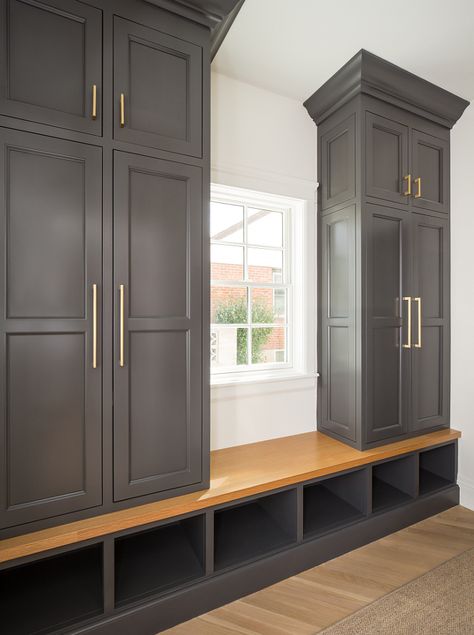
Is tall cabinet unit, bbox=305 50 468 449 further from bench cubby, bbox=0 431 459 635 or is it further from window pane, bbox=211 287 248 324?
window pane, bbox=211 287 248 324

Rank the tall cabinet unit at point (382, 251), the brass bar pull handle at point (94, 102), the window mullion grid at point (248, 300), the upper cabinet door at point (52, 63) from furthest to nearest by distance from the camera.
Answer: the window mullion grid at point (248, 300) < the tall cabinet unit at point (382, 251) < the brass bar pull handle at point (94, 102) < the upper cabinet door at point (52, 63)

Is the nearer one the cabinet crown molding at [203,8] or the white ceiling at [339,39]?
the cabinet crown molding at [203,8]

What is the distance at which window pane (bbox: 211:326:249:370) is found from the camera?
238 cm

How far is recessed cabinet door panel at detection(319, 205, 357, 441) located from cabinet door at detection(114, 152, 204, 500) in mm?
1077

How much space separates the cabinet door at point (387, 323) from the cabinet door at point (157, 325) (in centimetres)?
115

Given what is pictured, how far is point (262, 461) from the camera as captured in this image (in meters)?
2.03

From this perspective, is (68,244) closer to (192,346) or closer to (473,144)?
(192,346)

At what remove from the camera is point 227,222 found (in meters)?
2.43

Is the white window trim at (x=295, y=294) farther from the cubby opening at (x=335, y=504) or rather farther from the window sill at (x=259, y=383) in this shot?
the cubby opening at (x=335, y=504)

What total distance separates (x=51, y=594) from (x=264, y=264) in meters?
2.14

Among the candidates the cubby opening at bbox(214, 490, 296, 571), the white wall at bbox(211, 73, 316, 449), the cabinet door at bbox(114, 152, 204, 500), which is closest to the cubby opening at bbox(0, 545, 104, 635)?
the cabinet door at bbox(114, 152, 204, 500)

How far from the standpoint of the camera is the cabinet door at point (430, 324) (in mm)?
2406

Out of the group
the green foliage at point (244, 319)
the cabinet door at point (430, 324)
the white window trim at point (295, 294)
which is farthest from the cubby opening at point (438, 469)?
the green foliage at point (244, 319)

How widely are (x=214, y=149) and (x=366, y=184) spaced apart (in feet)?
3.20
